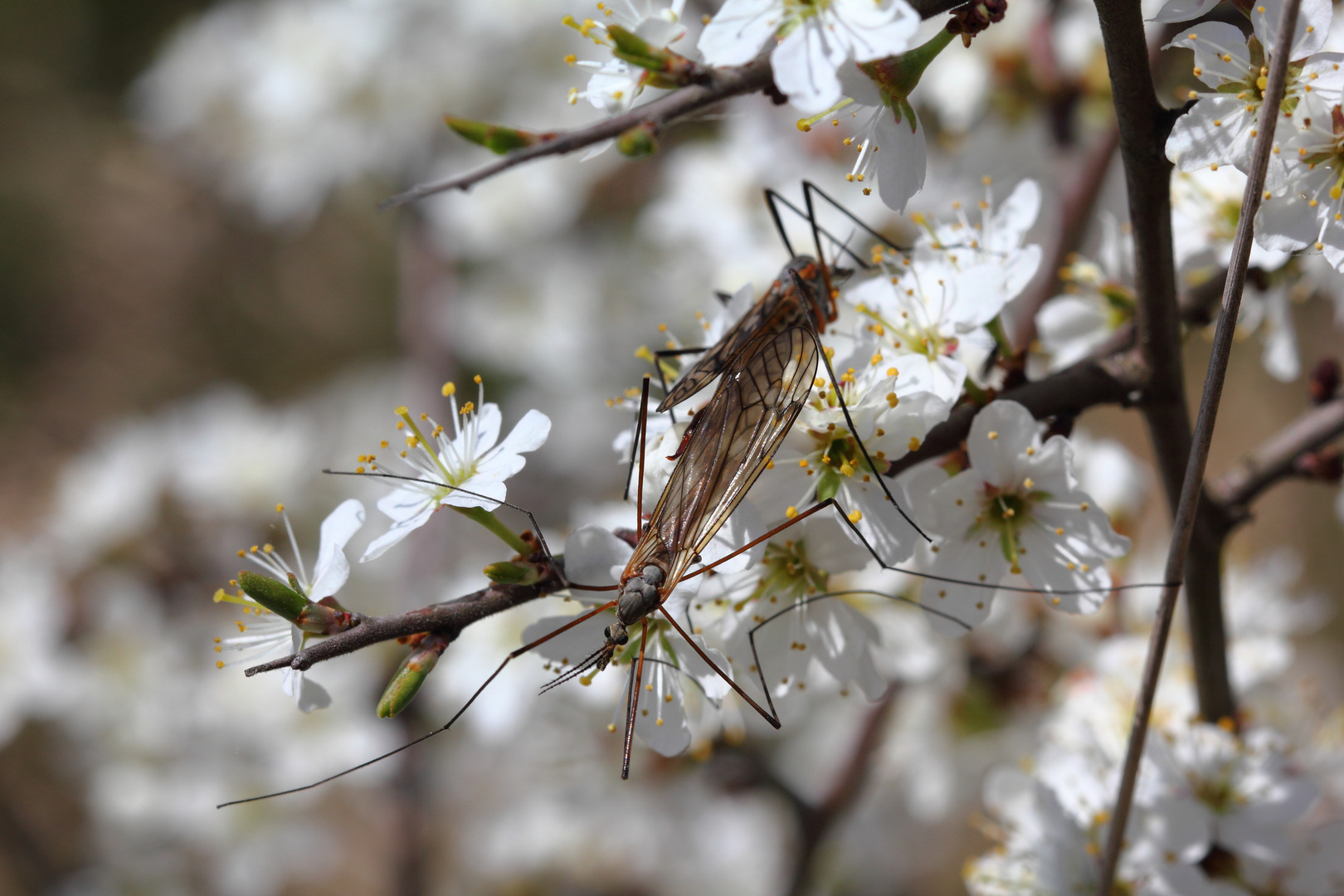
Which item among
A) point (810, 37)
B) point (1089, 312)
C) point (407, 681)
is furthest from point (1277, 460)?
point (407, 681)

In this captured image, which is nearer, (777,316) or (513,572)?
(513,572)

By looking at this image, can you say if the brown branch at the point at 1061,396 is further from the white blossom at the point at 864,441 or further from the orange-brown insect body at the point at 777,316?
the orange-brown insect body at the point at 777,316

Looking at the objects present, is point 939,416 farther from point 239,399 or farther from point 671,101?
point 239,399

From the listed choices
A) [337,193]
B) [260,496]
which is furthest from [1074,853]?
[337,193]

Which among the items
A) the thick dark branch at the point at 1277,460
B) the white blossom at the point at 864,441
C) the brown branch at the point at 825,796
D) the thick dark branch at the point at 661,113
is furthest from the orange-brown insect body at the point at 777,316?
the brown branch at the point at 825,796

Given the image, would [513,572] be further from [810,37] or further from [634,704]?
[810,37]

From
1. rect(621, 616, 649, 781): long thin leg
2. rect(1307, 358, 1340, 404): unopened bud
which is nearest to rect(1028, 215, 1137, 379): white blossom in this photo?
rect(1307, 358, 1340, 404): unopened bud

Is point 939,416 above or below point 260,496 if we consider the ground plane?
above
